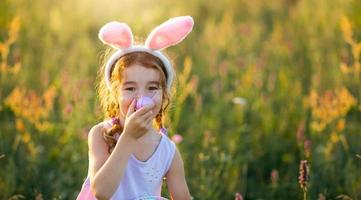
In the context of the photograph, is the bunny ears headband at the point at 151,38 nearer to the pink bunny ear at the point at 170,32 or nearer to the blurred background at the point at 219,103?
the pink bunny ear at the point at 170,32

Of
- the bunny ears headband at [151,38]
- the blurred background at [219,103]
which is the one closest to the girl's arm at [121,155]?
the bunny ears headband at [151,38]

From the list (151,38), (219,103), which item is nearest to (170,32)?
(151,38)

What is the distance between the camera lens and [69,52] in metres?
5.87

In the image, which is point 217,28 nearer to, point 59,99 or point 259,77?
point 259,77

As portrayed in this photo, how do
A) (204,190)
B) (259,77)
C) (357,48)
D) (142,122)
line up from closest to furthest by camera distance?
1. (142,122)
2. (204,190)
3. (357,48)
4. (259,77)

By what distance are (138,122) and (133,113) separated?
0.12ft

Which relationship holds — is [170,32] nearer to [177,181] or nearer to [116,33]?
[116,33]

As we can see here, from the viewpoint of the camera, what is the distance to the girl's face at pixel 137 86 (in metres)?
2.58

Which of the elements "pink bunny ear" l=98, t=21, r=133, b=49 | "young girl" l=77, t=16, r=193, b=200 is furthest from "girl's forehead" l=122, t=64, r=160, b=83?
"pink bunny ear" l=98, t=21, r=133, b=49

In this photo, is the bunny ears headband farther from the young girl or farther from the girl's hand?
the girl's hand

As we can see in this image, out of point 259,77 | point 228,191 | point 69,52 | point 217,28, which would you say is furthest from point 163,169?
point 217,28

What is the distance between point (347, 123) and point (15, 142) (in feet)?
6.04

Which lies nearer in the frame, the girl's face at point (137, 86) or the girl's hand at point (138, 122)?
the girl's hand at point (138, 122)

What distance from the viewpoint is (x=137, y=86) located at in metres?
2.58
